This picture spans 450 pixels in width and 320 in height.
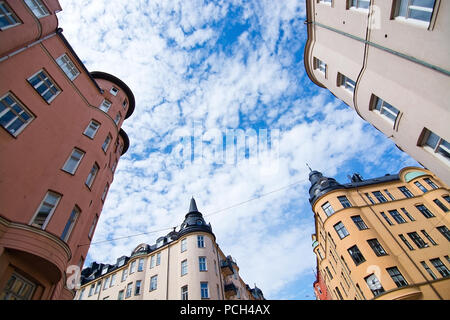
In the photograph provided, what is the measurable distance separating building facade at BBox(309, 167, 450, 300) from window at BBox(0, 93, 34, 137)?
29.9m

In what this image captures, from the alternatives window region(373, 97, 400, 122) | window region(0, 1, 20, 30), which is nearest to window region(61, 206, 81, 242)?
window region(0, 1, 20, 30)

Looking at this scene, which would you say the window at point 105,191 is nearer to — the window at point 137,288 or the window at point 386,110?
the window at point 137,288

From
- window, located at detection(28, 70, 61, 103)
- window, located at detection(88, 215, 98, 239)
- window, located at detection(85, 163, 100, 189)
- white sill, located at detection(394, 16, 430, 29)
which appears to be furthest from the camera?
window, located at detection(88, 215, 98, 239)

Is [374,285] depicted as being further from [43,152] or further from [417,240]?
[43,152]

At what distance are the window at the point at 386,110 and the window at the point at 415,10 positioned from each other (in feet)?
15.0

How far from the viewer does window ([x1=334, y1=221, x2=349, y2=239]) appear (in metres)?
27.2

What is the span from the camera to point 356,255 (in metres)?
25.0

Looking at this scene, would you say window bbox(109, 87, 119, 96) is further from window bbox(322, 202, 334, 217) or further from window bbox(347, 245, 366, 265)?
window bbox(347, 245, 366, 265)

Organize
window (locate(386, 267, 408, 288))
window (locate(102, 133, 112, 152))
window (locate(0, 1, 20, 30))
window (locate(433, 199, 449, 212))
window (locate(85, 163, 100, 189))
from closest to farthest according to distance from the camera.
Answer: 1. window (locate(0, 1, 20, 30))
2. window (locate(85, 163, 100, 189))
3. window (locate(102, 133, 112, 152))
4. window (locate(386, 267, 408, 288))
5. window (locate(433, 199, 449, 212))

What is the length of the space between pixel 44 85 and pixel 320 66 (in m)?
20.1

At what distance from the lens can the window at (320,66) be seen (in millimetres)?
18572

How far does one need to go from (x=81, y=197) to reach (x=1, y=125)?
5.39 m
